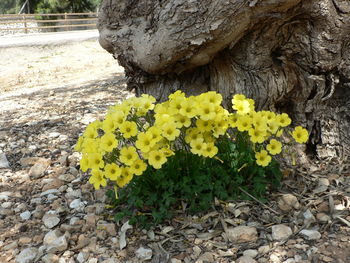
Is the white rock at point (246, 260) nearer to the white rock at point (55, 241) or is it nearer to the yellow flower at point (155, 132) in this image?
the yellow flower at point (155, 132)

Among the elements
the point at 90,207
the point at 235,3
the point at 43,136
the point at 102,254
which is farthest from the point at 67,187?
the point at 235,3

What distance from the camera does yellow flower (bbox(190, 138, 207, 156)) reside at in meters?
2.27

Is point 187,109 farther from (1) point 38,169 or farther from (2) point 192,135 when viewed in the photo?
(1) point 38,169

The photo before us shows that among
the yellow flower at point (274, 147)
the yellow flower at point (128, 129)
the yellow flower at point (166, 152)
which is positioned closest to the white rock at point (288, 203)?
the yellow flower at point (274, 147)

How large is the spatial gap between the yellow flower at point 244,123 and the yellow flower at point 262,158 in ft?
0.59

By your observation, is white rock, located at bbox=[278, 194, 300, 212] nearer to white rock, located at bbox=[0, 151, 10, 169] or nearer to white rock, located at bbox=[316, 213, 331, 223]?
white rock, located at bbox=[316, 213, 331, 223]

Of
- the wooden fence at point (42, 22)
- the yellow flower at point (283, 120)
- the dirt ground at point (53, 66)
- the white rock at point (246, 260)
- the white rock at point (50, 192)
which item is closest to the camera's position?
the white rock at point (246, 260)

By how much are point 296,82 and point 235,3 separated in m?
0.82

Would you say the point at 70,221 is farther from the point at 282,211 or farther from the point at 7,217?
the point at 282,211

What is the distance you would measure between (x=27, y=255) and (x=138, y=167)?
83 cm

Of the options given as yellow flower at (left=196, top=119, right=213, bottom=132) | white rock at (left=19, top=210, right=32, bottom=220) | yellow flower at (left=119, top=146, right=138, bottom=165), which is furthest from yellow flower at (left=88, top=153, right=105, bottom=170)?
white rock at (left=19, top=210, right=32, bottom=220)

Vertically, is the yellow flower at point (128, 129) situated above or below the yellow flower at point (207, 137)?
above

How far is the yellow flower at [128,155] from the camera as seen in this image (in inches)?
88.0

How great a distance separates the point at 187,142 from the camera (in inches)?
92.7
